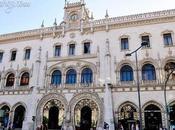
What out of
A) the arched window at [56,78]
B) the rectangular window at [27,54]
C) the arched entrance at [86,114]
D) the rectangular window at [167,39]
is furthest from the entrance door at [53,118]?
the rectangular window at [167,39]

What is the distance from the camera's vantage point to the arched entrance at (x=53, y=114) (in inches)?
1017

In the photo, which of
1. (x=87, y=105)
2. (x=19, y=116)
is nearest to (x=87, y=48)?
→ (x=87, y=105)

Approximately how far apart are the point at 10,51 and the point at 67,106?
14.0 meters

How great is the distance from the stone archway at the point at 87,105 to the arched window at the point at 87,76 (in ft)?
6.04

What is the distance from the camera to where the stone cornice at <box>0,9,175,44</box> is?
2625 cm

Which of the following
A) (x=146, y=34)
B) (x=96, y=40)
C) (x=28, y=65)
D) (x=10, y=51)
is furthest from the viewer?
(x=10, y=51)

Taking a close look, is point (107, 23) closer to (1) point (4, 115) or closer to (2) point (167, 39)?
(2) point (167, 39)

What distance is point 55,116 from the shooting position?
2634cm

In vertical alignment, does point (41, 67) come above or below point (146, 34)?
below

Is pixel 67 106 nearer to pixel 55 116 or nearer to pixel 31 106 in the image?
pixel 55 116

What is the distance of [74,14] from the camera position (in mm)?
31266

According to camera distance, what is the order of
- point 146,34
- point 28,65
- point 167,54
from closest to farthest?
point 167,54, point 146,34, point 28,65

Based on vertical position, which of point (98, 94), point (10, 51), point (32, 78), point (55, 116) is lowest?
point (55, 116)

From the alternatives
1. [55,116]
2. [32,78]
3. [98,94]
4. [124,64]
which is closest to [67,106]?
[55,116]
